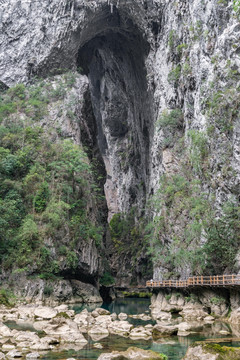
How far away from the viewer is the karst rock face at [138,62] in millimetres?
25531

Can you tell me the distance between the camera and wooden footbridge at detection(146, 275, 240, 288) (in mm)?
18516

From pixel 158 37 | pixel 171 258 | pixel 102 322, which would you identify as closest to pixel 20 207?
pixel 171 258

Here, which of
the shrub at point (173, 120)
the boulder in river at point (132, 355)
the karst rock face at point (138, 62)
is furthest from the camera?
the shrub at point (173, 120)

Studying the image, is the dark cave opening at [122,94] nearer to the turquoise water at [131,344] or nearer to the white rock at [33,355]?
the turquoise water at [131,344]

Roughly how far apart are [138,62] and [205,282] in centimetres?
3482

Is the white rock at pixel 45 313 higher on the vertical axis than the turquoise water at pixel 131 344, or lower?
higher

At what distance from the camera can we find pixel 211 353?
8.59 metres

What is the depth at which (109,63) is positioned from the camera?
55.6m

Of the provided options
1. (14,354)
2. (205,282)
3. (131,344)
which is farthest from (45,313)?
(205,282)

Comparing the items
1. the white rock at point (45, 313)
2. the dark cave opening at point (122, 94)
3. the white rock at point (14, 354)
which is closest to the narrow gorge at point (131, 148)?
the dark cave opening at point (122, 94)

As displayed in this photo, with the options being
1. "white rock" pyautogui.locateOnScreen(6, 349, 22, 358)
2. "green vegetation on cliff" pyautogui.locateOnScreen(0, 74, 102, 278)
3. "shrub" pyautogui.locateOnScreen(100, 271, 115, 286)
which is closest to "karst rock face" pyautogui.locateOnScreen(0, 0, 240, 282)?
"green vegetation on cliff" pyautogui.locateOnScreen(0, 74, 102, 278)

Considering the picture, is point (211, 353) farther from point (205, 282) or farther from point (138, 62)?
point (138, 62)

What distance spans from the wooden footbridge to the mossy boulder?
9154mm

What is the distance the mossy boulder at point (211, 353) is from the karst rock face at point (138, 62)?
1399cm
